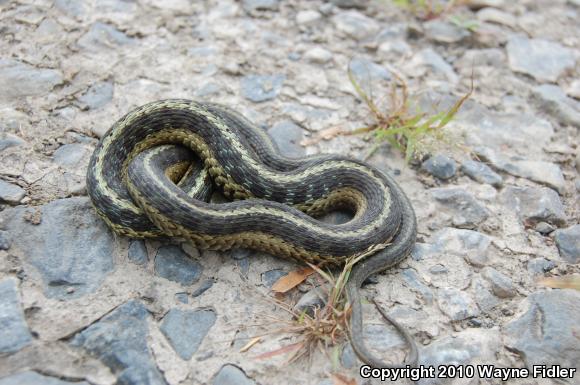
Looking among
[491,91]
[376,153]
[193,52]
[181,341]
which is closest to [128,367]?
[181,341]

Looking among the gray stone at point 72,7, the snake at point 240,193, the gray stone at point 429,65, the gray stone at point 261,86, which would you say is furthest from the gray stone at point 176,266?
the gray stone at point 429,65

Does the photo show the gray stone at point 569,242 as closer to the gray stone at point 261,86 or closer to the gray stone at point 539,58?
the gray stone at point 539,58

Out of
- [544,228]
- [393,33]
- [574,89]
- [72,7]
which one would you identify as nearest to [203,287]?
[544,228]

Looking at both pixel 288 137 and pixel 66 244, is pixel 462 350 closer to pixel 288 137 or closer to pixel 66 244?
pixel 288 137

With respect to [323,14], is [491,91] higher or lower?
lower

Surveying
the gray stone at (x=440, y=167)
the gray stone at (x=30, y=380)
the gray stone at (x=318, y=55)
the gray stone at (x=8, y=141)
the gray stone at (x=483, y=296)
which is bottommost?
the gray stone at (x=483, y=296)

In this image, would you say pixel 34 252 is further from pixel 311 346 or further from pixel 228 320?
pixel 311 346
